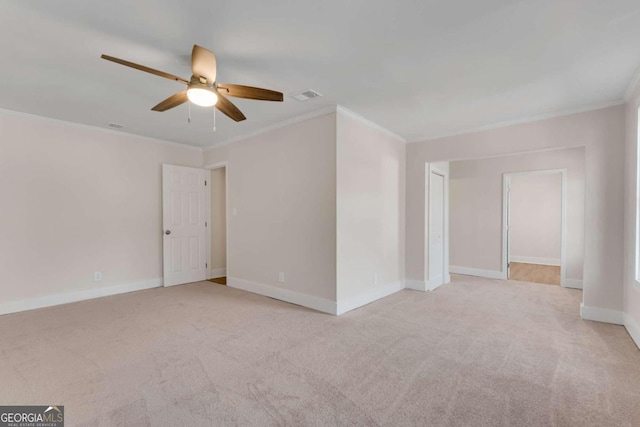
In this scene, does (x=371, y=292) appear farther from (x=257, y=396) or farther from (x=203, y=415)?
(x=203, y=415)

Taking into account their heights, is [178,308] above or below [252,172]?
below

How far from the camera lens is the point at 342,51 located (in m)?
2.39

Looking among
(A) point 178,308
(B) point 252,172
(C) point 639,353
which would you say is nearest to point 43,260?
(A) point 178,308

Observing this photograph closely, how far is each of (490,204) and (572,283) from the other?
6.11ft

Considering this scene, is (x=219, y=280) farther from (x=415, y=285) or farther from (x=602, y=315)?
(x=602, y=315)

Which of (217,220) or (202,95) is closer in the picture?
(202,95)

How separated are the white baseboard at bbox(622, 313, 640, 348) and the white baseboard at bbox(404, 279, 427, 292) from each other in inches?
88.6

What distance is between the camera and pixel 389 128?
176 inches

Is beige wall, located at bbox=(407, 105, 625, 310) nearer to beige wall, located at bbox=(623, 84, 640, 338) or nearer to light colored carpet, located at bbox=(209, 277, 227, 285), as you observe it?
beige wall, located at bbox=(623, 84, 640, 338)

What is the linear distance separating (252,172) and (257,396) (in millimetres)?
3352

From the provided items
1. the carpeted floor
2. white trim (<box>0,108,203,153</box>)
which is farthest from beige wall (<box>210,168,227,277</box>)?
the carpeted floor

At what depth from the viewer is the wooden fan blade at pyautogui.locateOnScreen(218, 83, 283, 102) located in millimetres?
2322

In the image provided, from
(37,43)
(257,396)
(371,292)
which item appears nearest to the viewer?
(257,396)

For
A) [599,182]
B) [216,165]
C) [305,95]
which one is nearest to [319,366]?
[305,95]
